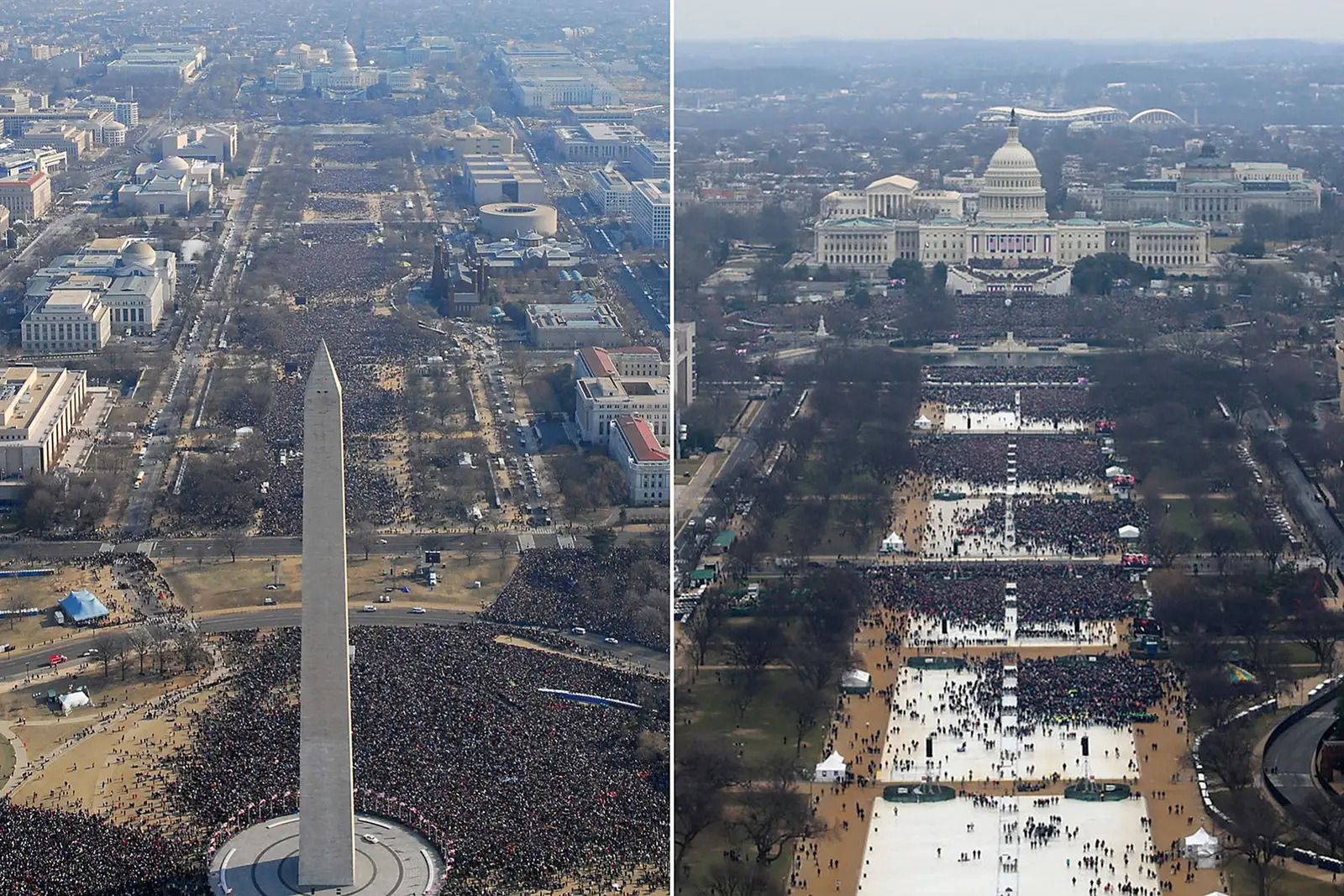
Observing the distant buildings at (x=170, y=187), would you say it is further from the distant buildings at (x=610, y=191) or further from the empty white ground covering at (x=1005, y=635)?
the empty white ground covering at (x=1005, y=635)

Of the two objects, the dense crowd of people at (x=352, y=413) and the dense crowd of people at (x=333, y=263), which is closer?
the dense crowd of people at (x=352, y=413)

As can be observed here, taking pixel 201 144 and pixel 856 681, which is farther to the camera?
pixel 201 144

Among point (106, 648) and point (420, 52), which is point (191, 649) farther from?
point (420, 52)

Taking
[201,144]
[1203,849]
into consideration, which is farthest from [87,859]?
[201,144]

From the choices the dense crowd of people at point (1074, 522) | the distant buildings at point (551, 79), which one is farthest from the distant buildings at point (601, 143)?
the dense crowd of people at point (1074, 522)

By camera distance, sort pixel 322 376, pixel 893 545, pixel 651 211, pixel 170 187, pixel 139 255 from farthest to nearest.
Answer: pixel 170 187 → pixel 651 211 → pixel 139 255 → pixel 893 545 → pixel 322 376

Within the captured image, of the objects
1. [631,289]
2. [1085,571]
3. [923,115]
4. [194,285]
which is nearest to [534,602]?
[1085,571]

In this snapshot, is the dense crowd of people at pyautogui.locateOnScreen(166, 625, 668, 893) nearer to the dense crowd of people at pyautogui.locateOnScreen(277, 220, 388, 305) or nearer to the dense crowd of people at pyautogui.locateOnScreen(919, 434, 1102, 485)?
the dense crowd of people at pyautogui.locateOnScreen(919, 434, 1102, 485)

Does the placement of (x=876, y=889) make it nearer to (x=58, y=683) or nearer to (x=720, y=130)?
(x=58, y=683)
